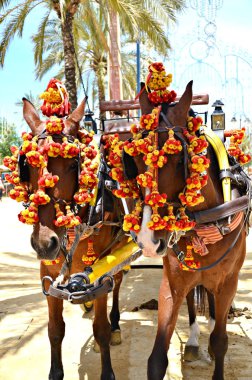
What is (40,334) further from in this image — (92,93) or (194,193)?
(92,93)

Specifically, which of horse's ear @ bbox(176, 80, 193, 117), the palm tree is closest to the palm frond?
the palm tree

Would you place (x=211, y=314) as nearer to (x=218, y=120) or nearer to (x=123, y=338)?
(x=123, y=338)

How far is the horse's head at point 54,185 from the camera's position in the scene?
2682 mm

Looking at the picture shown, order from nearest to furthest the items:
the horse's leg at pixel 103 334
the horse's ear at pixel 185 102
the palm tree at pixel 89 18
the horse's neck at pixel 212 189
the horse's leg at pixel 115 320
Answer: the horse's ear at pixel 185 102, the horse's neck at pixel 212 189, the horse's leg at pixel 103 334, the horse's leg at pixel 115 320, the palm tree at pixel 89 18

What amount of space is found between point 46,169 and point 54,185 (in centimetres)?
11

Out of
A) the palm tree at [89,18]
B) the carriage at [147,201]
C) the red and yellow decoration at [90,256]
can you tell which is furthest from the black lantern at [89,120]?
the palm tree at [89,18]

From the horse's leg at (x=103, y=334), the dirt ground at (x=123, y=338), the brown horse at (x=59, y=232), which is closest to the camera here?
the brown horse at (x=59, y=232)

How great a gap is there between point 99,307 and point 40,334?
1.60 m

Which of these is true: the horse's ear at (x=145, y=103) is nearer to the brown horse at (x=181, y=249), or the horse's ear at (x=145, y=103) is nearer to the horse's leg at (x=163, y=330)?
the brown horse at (x=181, y=249)

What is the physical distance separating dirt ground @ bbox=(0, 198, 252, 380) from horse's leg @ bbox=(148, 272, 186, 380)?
107cm

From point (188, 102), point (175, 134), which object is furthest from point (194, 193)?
point (188, 102)

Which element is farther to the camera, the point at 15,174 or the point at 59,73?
the point at 59,73

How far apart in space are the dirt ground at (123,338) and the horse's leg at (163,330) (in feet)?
3.51

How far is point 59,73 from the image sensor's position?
83.2 feet
